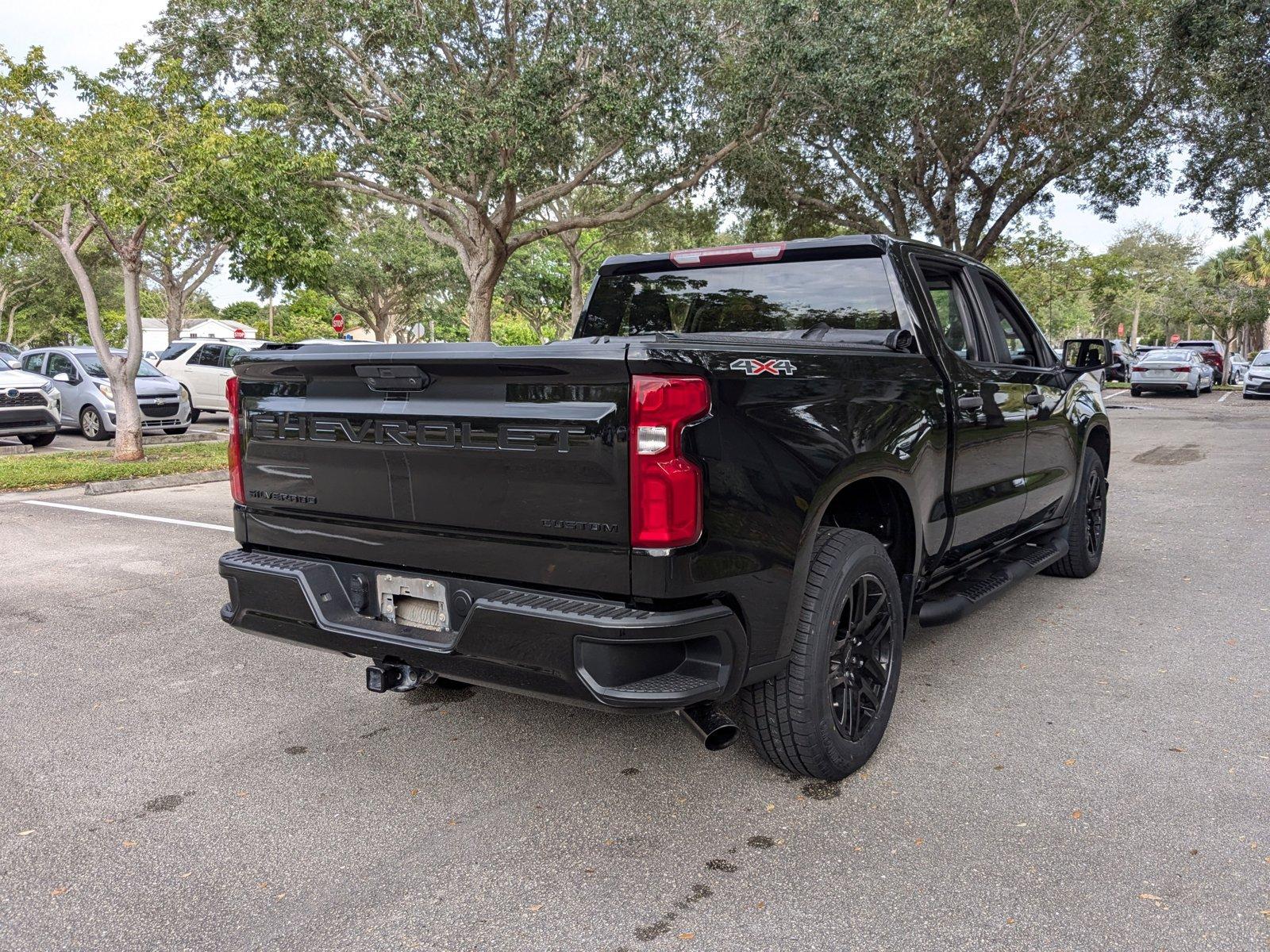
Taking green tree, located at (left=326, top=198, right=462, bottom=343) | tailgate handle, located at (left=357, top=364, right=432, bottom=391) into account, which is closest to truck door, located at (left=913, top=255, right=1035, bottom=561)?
tailgate handle, located at (left=357, top=364, right=432, bottom=391)

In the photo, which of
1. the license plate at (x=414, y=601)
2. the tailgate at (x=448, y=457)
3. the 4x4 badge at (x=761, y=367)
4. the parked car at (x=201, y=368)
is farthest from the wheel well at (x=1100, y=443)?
the parked car at (x=201, y=368)

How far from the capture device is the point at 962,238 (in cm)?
2894

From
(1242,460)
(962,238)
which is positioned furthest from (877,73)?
(962,238)

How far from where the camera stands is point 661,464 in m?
2.68

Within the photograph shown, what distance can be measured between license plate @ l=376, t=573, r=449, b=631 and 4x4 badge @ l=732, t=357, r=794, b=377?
46.0 inches

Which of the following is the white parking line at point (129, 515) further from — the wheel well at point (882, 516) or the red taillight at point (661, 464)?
the red taillight at point (661, 464)

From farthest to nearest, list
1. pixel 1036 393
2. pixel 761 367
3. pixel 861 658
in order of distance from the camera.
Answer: pixel 1036 393 < pixel 861 658 < pixel 761 367

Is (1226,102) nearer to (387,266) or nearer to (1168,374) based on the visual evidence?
(1168,374)

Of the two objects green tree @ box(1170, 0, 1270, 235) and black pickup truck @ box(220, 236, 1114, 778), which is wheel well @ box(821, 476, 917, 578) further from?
green tree @ box(1170, 0, 1270, 235)

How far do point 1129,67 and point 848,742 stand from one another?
2245 centimetres

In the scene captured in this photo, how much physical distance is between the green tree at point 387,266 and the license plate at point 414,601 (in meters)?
34.5

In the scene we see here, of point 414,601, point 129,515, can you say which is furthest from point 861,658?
point 129,515

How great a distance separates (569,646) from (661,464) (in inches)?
22.6

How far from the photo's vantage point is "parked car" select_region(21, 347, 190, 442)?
1636cm
